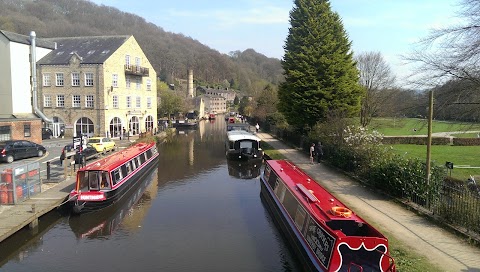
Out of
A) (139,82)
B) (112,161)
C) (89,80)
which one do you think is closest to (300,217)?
(112,161)

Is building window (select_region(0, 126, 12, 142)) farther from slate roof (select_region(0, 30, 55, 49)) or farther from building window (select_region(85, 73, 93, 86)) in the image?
slate roof (select_region(0, 30, 55, 49))

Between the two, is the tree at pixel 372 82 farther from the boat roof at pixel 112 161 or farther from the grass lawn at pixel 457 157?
the boat roof at pixel 112 161

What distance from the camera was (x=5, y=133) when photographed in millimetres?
26766

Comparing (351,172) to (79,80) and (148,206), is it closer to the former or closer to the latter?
(148,206)

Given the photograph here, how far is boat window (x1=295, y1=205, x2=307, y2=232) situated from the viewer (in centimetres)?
1059

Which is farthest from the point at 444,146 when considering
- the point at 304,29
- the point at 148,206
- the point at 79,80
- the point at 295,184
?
the point at 79,80

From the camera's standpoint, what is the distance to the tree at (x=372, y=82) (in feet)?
126

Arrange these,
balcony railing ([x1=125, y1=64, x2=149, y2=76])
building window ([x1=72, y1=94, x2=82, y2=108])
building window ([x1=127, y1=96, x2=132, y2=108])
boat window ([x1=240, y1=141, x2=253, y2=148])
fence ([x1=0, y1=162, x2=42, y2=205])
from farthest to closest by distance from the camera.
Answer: building window ([x1=127, y1=96, x2=132, y2=108]) → balcony railing ([x1=125, y1=64, x2=149, y2=76]) → building window ([x1=72, y1=94, x2=82, y2=108]) → boat window ([x1=240, y1=141, x2=253, y2=148]) → fence ([x1=0, y1=162, x2=42, y2=205])

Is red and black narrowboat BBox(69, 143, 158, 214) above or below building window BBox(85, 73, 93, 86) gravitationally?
below

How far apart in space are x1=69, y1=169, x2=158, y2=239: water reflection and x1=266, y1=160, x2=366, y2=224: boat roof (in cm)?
578

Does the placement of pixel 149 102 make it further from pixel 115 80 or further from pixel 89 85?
pixel 89 85

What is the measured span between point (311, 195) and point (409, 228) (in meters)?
3.03

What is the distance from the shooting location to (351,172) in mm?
19656

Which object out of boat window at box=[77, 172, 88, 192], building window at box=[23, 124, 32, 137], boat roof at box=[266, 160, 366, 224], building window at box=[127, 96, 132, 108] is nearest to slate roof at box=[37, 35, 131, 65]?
building window at box=[127, 96, 132, 108]
